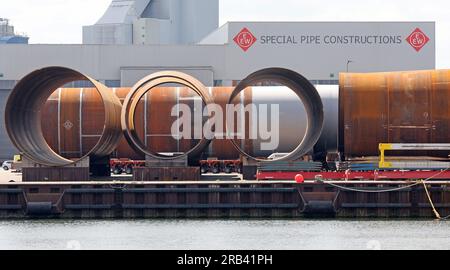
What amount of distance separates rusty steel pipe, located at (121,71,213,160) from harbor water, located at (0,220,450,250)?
5322 millimetres

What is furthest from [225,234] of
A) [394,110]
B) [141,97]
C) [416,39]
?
[416,39]

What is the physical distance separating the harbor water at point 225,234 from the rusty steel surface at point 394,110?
15.1 ft

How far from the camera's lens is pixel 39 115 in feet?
181

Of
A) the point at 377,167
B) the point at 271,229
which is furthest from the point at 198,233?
the point at 377,167

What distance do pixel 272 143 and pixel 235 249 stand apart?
15.1 meters

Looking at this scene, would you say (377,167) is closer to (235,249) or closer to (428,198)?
(428,198)

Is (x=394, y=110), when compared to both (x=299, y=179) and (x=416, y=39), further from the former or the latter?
(x=416, y=39)

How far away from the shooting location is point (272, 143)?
177ft

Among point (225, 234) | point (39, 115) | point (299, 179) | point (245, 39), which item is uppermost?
point (245, 39)

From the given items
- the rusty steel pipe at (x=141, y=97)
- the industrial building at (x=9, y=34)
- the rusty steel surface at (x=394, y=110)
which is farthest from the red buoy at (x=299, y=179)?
the industrial building at (x=9, y=34)

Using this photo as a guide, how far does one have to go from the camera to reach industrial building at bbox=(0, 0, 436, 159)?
84125 mm

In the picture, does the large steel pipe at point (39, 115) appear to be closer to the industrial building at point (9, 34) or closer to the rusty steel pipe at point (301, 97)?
the rusty steel pipe at point (301, 97)

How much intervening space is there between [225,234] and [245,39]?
44761mm

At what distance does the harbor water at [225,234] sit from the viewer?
4088 cm
